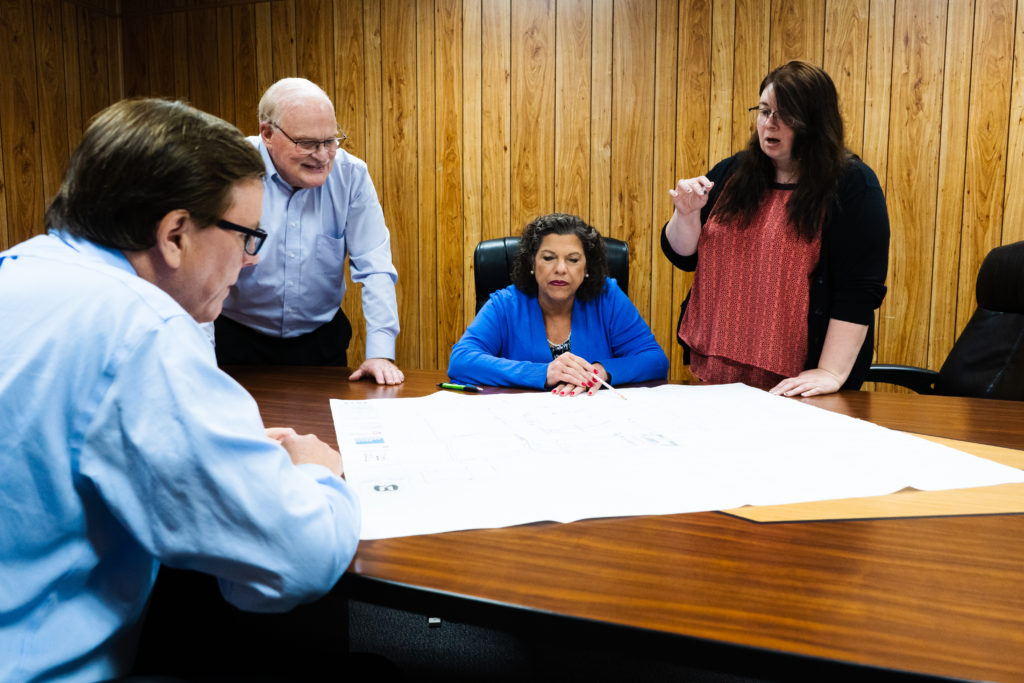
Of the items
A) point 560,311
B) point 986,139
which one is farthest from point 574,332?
point 986,139

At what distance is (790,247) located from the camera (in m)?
1.76

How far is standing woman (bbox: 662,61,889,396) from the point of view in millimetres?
1724

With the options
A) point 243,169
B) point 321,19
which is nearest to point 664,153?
point 321,19

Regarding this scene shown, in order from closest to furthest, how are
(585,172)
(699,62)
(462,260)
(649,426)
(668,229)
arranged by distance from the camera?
(649,426) → (668,229) → (699,62) → (585,172) → (462,260)

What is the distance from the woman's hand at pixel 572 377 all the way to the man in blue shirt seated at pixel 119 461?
928mm

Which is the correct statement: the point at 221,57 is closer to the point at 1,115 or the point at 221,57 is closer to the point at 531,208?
the point at 1,115

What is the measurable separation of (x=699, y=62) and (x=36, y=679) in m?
3.17

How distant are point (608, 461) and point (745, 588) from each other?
15.2 inches

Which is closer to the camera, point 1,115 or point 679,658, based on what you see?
point 679,658

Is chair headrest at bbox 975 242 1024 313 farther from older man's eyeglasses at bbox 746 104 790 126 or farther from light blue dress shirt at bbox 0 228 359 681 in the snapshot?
light blue dress shirt at bbox 0 228 359 681

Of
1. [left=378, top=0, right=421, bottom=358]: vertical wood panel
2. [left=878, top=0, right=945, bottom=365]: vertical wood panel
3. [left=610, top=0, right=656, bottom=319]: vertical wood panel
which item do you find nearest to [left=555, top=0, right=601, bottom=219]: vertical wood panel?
[left=610, top=0, right=656, bottom=319]: vertical wood panel

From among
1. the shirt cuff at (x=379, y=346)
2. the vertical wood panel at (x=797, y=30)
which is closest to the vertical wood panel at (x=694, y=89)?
the vertical wood panel at (x=797, y=30)

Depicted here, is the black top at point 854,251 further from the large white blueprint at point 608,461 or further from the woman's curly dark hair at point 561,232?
the woman's curly dark hair at point 561,232

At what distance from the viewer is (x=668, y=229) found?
1918 mm
